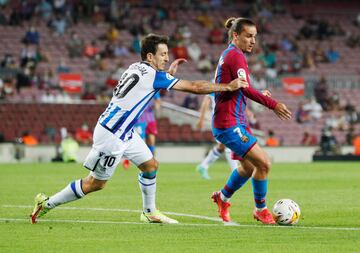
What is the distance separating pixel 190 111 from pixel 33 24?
825 centimetres

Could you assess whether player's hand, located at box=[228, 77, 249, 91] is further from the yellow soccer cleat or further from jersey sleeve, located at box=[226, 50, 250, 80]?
the yellow soccer cleat

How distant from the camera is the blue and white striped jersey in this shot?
12070 millimetres

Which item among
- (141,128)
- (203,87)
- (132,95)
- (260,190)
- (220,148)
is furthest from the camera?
(141,128)

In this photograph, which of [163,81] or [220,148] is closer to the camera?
[163,81]

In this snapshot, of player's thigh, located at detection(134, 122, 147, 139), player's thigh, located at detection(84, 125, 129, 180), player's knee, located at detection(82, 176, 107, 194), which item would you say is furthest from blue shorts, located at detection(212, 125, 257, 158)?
player's thigh, located at detection(134, 122, 147, 139)

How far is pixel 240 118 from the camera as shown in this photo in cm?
1266

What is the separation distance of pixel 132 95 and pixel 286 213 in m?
2.36

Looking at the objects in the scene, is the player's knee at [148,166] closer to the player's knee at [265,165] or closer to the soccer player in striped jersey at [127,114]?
the soccer player in striped jersey at [127,114]

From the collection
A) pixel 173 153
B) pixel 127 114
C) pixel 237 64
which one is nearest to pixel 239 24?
pixel 237 64

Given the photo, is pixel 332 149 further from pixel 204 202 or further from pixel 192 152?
pixel 204 202

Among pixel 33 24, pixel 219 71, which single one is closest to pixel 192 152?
pixel 33 24

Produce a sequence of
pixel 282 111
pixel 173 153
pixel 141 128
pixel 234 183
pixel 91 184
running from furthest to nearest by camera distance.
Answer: pixel 173 153, pixel 141 128, pixel 234 183, pixel 91 184, pixel 282 111

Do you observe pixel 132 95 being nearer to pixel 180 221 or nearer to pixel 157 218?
pixel 157 218

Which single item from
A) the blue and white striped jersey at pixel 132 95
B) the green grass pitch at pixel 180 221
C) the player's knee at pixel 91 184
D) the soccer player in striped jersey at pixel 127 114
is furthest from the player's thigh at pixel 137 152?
the green grass pitch at pixel 180 221
